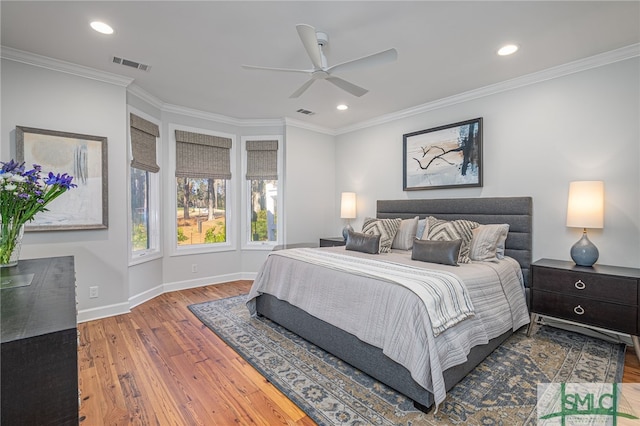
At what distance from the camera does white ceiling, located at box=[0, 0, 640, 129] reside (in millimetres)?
2258

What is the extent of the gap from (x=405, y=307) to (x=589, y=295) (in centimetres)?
188

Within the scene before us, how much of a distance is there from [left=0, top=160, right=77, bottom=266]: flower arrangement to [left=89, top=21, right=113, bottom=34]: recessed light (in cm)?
141

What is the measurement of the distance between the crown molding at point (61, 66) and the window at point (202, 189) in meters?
1.16

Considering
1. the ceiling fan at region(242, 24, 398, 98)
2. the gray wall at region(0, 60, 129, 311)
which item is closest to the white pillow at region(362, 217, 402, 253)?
the ceiling fan at region(242, 24, 398, 98)

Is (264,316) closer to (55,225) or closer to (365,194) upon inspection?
(55,225)

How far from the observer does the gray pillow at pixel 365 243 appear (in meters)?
3.59

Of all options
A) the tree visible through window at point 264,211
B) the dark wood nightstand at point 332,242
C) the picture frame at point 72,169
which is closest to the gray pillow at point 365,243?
the dark wood nightstand at point 332,242

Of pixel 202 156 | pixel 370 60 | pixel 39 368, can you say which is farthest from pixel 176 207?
pixel 39 368

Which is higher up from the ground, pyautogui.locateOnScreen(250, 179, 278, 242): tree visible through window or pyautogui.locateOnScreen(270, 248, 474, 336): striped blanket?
pyautogui.locateOnScreen(250, 179, 278, 242): tree visible through window

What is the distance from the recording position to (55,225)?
3.07 metres

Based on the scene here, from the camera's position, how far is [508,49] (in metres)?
2.81

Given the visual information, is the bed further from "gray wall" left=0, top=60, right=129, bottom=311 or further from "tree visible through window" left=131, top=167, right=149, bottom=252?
"tree visible through window" left=131, top=167, right=149, bottom=252

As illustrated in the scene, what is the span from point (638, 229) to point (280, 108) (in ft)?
14.1

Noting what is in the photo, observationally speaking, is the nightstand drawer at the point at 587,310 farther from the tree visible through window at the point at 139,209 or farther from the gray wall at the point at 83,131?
the tree visible through window at the point at 139,209
